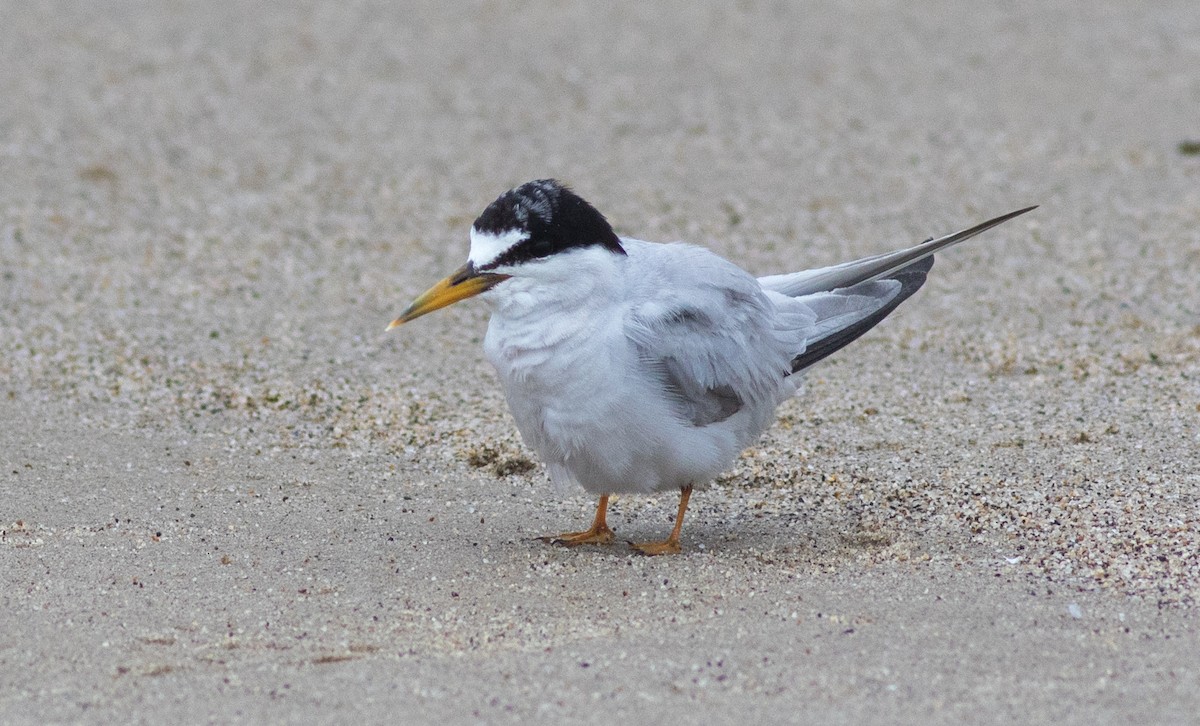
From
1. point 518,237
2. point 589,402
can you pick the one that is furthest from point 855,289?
point 518,237

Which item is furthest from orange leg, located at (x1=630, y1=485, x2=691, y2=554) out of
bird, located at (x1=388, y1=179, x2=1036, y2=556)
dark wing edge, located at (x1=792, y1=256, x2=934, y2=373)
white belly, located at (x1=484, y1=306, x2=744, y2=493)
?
dark wing edge, located at (x1=792, y1=256, x2=934, y2=373)

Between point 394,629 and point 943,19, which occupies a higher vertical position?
point 943,19

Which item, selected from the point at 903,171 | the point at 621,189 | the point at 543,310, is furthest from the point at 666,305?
the point at 903,171

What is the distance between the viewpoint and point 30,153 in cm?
835

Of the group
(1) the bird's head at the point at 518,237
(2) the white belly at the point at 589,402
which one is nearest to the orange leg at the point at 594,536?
(2) the white belly at the point at 589,402

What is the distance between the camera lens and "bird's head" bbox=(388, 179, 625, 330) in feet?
12.9

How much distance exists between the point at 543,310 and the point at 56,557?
1532 millimetres

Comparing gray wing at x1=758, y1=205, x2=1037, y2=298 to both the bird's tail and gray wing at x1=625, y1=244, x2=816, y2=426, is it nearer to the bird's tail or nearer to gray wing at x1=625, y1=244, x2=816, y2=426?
the bird's tail

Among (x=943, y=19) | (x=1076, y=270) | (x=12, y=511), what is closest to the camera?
(x=12, y=511)

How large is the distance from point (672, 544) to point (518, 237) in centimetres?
106

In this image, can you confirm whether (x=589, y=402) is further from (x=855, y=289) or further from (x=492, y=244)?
(x=855, y=289)

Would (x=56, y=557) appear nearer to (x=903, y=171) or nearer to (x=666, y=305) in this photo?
(x=666, y=305)

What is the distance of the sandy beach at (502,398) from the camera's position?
3.44 meters

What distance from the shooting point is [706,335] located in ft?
13.9
